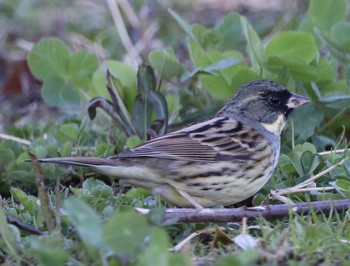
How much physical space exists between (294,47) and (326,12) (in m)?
0.64

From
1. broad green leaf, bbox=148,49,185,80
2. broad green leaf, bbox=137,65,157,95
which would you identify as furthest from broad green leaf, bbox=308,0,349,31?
broad green leaf, bbox=137,65,157,95

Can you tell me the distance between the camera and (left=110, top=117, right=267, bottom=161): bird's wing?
3.81 meters

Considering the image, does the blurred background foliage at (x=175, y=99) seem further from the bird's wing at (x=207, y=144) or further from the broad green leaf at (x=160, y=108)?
the bird's wing at (x=207, y=144)

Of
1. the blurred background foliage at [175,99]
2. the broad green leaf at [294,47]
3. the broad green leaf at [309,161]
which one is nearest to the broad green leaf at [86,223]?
the blurred background foliage at [175,99]

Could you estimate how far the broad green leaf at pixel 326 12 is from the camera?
5.11 metres

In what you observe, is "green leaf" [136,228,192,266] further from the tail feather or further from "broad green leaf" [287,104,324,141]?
"broad green leaf" [287,104,324,141]

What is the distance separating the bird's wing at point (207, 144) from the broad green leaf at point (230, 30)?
93 cm

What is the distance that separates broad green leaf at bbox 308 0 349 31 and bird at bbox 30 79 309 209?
121cm

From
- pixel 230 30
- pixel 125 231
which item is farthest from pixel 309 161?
pixel 125 231

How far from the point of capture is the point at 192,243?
10.5 feet

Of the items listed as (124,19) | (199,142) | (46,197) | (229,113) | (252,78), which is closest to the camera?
(46,197)

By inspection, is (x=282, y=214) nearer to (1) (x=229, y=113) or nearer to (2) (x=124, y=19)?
(1) (x=229, y=113)

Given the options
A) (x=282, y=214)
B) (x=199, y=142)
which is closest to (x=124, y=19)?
(x=199, y=142)

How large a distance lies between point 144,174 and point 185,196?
20 cm
